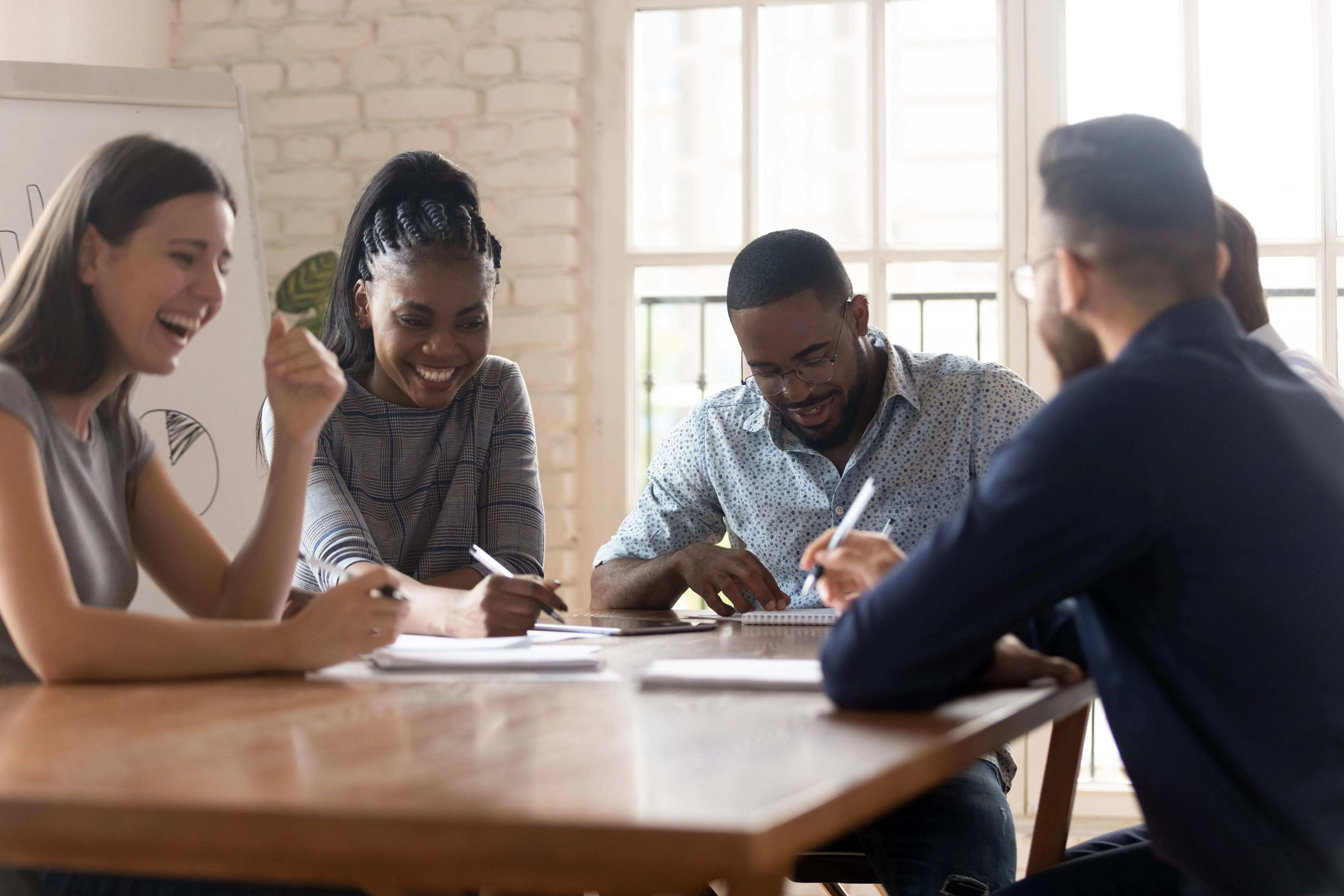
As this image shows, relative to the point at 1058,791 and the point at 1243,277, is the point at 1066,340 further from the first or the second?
the point at 1243,277

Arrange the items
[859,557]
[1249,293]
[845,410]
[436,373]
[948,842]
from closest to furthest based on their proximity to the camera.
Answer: [859,557]
[948,842]
[1249,293]
[436,373]
[845,410]

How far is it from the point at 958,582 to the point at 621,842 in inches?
16.6

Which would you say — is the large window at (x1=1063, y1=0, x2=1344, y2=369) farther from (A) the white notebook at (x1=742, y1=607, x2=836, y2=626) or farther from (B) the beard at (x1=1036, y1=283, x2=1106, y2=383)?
(B) the beard at (x1=1036, y1=283, x2=1106, y2=383)

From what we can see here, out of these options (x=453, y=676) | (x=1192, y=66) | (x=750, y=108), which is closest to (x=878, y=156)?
(x=750, y=108)

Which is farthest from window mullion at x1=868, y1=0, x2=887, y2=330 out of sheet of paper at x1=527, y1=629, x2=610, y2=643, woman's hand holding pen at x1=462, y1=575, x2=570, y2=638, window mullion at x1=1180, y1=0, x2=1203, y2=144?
woman's hand holding pen at x1=462, y1=575, x2=570, y2=638

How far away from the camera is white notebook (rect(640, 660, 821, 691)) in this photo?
1131mm

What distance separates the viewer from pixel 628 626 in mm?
1827

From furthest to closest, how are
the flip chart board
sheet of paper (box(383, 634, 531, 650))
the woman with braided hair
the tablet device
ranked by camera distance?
the flip chart board, the woman with braided hair, the tablet device, sheet of paper (box(383, 634, 531, 650))

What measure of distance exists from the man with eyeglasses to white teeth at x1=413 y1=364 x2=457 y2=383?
47 cm

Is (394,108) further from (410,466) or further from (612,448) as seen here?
(410,466)

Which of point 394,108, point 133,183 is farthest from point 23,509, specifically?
point 394,108

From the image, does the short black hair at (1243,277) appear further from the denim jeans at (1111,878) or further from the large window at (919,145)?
the large window at (919,145)

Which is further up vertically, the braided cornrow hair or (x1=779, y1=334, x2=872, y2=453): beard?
the braided cornrow hair

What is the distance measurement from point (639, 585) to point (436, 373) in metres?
0.50
